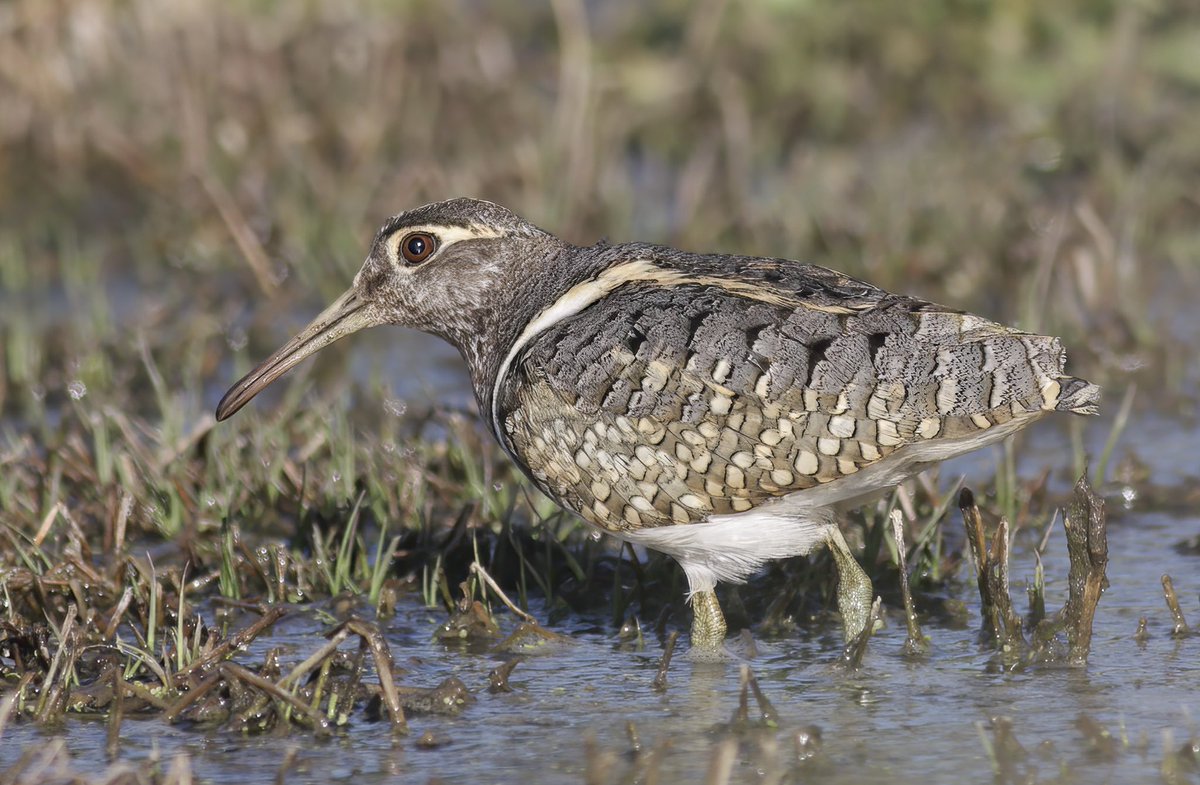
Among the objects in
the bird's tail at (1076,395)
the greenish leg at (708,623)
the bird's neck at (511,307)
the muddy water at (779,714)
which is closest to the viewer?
the muddy water at (779,714)

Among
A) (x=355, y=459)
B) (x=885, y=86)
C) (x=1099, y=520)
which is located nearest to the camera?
(x=1099, y=520)

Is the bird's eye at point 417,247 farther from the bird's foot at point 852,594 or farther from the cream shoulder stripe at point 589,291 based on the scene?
the bird's foot at point 852,594

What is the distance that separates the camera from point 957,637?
5094 mm

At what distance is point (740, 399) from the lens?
4613 millimetres

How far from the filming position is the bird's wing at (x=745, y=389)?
14.7 feet

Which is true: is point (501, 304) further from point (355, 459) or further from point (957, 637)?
point (957, 637)

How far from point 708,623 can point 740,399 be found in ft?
2.45

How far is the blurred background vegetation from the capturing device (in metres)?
7.21

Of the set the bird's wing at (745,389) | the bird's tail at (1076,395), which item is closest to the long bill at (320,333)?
the bird's wing at (745,389)

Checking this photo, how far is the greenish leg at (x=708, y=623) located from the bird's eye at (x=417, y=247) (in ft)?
4.39

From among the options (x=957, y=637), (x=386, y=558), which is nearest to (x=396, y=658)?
(x=386, y=558)

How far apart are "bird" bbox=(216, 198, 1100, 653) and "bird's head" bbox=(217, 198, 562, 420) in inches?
11.8

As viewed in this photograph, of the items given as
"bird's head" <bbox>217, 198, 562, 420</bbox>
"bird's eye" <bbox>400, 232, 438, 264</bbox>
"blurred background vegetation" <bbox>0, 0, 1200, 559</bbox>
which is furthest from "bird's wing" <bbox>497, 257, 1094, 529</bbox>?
"blurred background vegetation" <bbox>0, 0, 1200, 559</bbox>

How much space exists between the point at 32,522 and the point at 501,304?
165 centimetres
